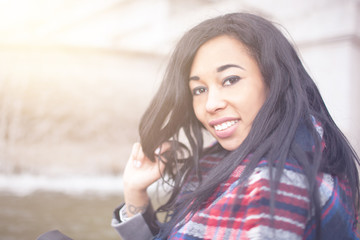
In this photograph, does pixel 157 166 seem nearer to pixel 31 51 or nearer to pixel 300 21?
pixel 300 21

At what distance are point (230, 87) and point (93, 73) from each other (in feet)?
13.7

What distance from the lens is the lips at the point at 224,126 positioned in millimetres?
1182

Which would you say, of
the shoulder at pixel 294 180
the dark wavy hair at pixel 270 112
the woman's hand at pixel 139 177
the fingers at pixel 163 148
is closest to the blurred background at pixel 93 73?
the woman's hand at pixel 139 177

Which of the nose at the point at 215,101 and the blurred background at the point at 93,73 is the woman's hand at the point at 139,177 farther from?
the blurred background at the point at 93,73

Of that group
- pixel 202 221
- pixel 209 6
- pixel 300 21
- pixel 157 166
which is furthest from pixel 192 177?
pixel 209 6

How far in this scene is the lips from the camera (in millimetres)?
1182

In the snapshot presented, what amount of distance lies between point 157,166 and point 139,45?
3.99m

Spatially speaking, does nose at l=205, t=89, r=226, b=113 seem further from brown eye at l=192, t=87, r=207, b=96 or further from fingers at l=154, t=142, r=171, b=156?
fingers at l=154, t=142, r=171, b=156

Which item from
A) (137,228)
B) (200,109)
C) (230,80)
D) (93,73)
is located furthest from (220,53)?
(93,73)

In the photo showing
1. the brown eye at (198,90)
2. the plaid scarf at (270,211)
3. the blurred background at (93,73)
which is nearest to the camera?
the plaid scarf at (270,211)

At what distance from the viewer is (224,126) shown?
3.95ft

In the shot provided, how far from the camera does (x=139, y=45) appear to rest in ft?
17.1

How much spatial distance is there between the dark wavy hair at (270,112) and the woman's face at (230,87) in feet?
0.12

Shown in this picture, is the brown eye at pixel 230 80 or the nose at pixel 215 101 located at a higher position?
the brown eye at pixel 230 80
